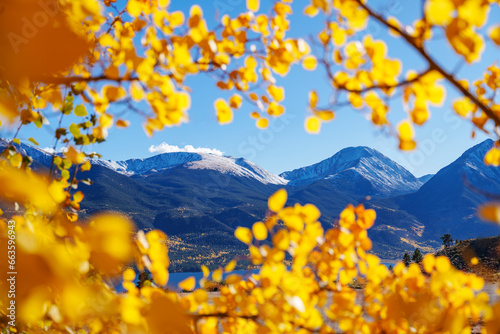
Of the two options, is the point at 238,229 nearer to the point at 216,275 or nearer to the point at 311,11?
the point at 216,275

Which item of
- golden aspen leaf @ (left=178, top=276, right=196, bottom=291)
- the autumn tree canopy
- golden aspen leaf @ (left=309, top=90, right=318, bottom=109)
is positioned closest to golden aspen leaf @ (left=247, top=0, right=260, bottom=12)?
the autumn tree canopy

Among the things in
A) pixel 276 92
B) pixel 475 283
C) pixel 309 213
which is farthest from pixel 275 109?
pixel 475 283

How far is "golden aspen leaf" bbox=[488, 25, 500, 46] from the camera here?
4.36 feet

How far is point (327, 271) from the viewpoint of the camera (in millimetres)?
2365

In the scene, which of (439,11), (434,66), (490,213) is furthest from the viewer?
(439,11)

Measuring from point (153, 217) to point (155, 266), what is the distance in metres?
194

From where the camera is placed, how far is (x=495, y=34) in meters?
1.34

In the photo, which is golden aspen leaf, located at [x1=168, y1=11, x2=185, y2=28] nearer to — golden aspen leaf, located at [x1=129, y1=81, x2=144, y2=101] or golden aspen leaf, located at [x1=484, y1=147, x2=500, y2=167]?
golden aspen leaf, located at [x1=129, y1=81, x2=144, y2=101]

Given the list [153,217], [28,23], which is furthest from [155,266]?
[153,217]

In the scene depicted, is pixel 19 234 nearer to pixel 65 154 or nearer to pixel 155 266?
pixel 155 266

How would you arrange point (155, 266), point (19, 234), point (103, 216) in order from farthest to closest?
point (155, 266) → point (103, 216) → point (19, 234)

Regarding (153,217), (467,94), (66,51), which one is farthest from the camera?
(153,217)

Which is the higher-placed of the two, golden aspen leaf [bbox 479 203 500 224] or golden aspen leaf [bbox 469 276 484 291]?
golden aspen leaf [bbox 479 203 500 224]

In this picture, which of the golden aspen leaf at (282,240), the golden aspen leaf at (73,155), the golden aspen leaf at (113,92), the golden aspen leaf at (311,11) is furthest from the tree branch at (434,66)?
the golden aspen leaf at (73,155)
